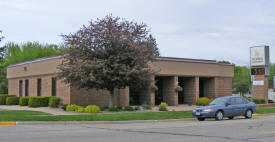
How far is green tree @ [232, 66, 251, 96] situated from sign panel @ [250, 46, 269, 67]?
35981 mm

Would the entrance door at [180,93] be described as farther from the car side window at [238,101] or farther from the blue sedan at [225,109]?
the car side window at [238,101]

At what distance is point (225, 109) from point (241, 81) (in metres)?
54.1

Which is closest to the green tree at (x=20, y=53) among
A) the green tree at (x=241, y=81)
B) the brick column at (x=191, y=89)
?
the brick column at (x=191, y=89)

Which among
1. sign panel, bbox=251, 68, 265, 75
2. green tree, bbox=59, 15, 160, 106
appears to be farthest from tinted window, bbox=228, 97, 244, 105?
sign panel, bbox=251, 68, 265, 75

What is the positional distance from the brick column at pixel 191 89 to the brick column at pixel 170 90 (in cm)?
271

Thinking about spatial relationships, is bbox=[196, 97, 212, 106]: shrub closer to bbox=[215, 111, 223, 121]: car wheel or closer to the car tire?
the car tire

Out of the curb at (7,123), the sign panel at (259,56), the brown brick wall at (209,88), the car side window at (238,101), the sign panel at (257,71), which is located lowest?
the curb at (7,123)

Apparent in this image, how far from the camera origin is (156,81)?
3044 cm

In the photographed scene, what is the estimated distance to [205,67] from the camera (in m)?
39.3

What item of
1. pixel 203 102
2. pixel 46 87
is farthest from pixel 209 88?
pixel 46 87

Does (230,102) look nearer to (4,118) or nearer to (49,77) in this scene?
(4,118)

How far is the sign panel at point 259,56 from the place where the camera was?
36.0 metres

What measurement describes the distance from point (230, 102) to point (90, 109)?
980 cm

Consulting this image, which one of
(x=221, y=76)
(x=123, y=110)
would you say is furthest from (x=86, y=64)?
(x=221, y=76)
